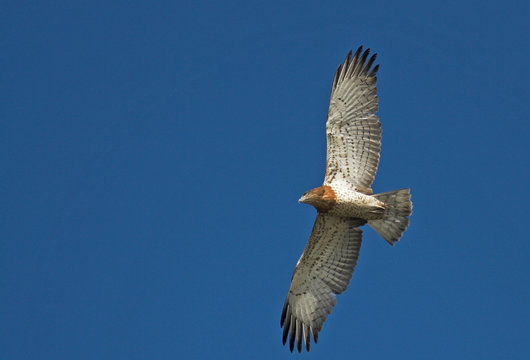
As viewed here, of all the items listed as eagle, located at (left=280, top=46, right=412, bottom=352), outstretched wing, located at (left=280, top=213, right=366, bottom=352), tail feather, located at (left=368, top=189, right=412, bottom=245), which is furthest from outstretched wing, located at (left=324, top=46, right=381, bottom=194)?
outstretched wing, located at (left=280, top=213, right=366, bottom=352)

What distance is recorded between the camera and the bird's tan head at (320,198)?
1166 cm

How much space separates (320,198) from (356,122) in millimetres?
1399

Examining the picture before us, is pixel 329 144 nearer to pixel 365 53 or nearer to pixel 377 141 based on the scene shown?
pixel 377 141

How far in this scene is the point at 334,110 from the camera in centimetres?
1168

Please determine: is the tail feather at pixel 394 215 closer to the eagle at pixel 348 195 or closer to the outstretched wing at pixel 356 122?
the eagle at pixel 348 195

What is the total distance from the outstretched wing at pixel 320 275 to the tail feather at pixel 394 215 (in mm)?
513

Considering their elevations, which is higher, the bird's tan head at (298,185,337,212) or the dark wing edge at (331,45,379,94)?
the dark wing edge at (331,45,379,94)

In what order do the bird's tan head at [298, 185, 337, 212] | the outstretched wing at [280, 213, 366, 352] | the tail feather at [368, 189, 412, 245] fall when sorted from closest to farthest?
the tail feather at [368, 189, 412, 245] < the bird's tan head at [298, 185, 337, 212] < the outstretched wing at [280, 213, 366, 352]

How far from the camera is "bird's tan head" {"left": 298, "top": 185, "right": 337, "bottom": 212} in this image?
11664 mm

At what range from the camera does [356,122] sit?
11602 mm

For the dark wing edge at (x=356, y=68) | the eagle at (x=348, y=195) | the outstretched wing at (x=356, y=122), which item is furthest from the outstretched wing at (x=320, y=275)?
the dark wing edge at (x=356, y=68)

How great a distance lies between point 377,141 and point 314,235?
2.00 meters

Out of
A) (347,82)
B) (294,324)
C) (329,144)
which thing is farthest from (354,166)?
(294,324)

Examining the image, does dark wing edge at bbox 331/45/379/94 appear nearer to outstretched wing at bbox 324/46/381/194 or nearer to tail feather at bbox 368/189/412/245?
outstretched wing at bbox 324/46/381/194
